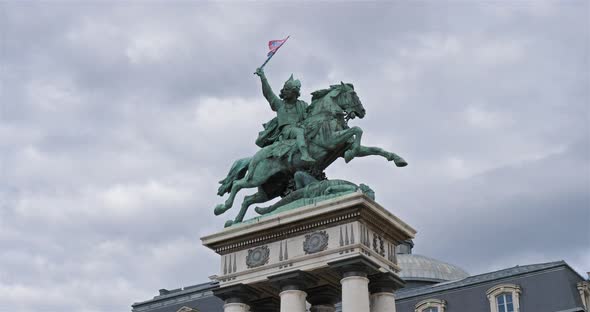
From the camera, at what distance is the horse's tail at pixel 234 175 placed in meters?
36.3

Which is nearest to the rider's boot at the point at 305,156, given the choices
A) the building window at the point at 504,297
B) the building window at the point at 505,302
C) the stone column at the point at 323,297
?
the stone column at the point at 323,297

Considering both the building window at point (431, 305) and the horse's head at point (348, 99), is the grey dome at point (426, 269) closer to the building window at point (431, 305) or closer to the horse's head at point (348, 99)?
the building window at point (431, 305)

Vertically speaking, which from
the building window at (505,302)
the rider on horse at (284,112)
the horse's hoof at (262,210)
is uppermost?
the building window at (505,302)

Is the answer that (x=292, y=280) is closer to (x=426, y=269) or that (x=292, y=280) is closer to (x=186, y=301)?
(x=186, y=301)

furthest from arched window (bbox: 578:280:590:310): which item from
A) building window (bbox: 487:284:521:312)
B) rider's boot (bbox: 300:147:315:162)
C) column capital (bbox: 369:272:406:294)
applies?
rider's boot (bbox: 300:147:315:162)

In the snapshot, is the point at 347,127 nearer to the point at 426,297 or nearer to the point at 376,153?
the point at 376,153

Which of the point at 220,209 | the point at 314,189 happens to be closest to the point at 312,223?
the point at 314,189

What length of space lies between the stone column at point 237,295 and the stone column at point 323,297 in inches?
71.7

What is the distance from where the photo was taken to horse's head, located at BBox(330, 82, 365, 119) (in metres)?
35.8

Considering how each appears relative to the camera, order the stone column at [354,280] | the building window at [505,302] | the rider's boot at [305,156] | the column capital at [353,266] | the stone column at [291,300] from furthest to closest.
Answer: the building window at [505,302]
the rider's boot at [305,156]
the stone column at [291,300]
the column capital at [353,266]
the stone column at [354,280]

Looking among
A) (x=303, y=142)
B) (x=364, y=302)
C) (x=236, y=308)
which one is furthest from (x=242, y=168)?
(x=364, y=302)

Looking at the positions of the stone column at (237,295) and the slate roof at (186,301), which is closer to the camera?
the stone column at (237,295)

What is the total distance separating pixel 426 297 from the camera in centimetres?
6262

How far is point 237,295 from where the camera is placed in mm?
33812
